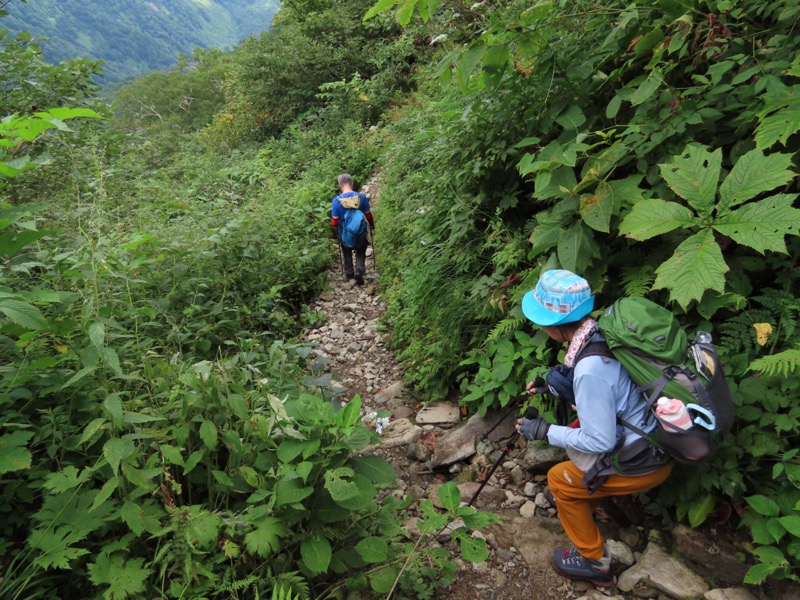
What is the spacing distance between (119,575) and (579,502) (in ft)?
8.15

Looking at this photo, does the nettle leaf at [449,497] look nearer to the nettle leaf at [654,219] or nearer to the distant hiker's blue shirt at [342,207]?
the nettle leaf at [654,219]

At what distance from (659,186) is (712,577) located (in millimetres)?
2392

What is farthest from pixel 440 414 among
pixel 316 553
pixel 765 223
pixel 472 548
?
pixel 765 223

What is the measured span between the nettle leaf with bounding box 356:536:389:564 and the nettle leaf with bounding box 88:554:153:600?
3.35ft

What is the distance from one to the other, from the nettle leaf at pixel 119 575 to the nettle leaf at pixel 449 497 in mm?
1489

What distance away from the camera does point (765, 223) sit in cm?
231

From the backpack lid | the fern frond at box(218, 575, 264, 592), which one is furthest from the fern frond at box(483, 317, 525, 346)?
the fern frond at box(218, 575, 264, 592)

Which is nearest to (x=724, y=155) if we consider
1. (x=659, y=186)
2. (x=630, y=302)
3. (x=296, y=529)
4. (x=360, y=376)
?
(x=659, y=186)

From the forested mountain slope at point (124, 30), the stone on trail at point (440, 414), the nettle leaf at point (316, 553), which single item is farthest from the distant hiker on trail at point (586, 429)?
the forested mountain slope at point (124, 30)

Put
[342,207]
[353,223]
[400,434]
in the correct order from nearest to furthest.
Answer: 1. [400,434]
2. [353,223]
3. [342,207]

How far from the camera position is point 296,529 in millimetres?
2461

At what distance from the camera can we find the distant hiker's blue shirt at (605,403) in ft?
7.45

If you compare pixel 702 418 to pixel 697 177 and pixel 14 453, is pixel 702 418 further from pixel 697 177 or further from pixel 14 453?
pixel 14 453

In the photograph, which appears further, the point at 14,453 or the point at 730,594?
the point at 730,594
